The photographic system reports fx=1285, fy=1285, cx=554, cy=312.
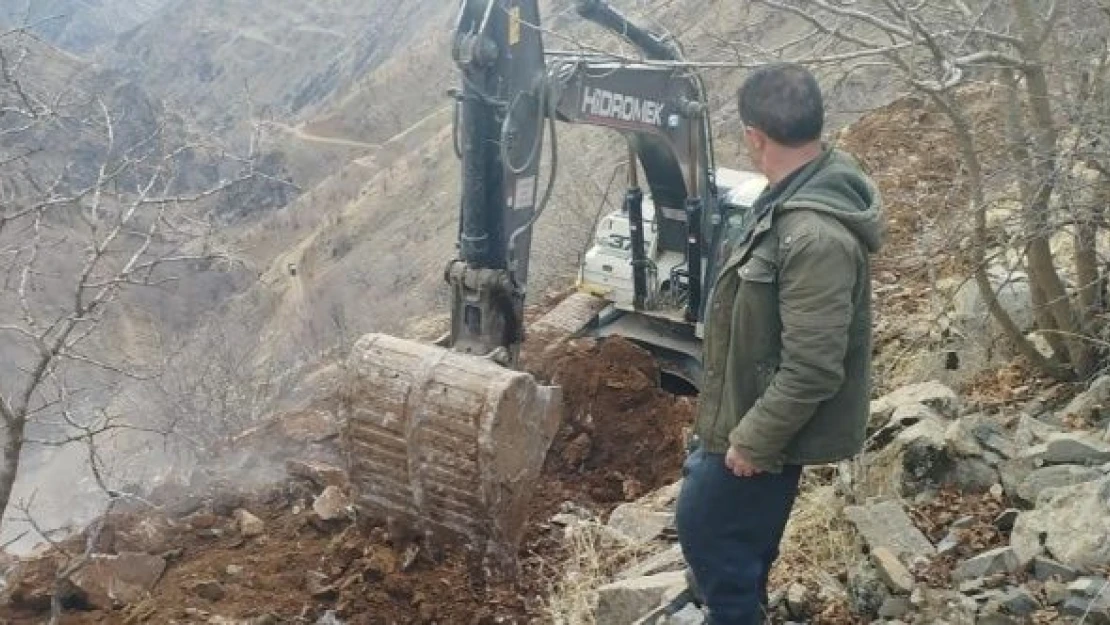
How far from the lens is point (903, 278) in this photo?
8.95m

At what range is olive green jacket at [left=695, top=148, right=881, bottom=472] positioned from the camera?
323 centimetres

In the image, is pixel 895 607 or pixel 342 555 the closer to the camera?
pixel 895 607

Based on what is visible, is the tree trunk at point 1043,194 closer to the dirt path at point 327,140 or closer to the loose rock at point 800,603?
the loose rock at point 800,603

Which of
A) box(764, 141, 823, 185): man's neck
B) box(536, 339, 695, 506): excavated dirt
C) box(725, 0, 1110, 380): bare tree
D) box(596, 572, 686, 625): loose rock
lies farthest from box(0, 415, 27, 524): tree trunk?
box(764, 141, 823, 185): man's neck

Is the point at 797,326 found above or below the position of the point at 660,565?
above

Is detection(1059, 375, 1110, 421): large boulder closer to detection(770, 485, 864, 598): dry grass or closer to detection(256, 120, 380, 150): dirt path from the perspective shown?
detection(770, 485, 864, 598): dry grass

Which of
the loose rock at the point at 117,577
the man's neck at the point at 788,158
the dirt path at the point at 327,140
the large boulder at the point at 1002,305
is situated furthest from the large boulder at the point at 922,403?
the dirt path at the point at 327,140

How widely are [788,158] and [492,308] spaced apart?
8.08 ft

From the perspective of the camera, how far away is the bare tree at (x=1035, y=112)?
15.0 ft

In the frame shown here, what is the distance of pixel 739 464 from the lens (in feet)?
11.2

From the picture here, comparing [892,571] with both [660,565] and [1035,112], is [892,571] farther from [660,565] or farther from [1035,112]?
[1035,112]

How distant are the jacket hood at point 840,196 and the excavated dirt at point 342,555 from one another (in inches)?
95.1

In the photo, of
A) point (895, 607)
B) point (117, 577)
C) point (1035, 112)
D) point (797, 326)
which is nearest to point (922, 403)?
point (1035, 112)

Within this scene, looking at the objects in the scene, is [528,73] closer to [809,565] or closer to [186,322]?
[809,565]
